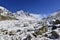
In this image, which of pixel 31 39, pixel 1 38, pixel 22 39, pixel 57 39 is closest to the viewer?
pixel 57 39

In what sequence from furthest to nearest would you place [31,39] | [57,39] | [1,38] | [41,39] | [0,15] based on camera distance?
1. [0,15]
2. [1,38]
3. [31,39]
4. [41,39]
5. [57,39]

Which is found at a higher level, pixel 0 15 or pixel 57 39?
pixel 0 15

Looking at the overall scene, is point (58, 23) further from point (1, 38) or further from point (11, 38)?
point (1, 38)

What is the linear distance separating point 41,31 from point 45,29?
51cm

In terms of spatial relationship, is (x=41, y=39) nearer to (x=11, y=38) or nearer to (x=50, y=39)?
(x=50, y=39)

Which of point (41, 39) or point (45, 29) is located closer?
point (41, 39)

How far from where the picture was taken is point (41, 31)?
43.8 feet

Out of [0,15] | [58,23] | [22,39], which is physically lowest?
[22,39]

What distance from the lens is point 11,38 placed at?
1398 cm

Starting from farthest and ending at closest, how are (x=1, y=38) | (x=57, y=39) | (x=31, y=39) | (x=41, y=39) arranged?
(x=1, y=38), (x=31, y=39), (x=41, y=39), (x=57, y=39)

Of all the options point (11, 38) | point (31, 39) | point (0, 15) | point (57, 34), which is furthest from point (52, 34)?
point (0, 15)

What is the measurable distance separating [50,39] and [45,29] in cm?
307

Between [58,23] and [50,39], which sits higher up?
[58,23]

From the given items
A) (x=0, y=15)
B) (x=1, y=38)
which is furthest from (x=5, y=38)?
(x=0, y=15)
